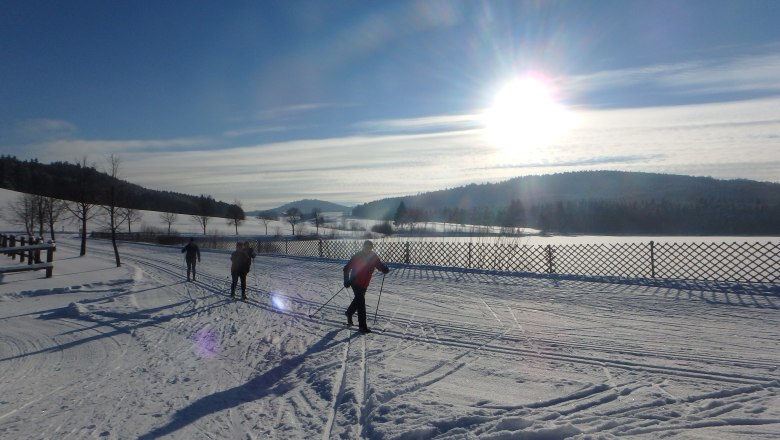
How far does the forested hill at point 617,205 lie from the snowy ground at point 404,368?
36.6m

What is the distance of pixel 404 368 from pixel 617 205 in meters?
78.6

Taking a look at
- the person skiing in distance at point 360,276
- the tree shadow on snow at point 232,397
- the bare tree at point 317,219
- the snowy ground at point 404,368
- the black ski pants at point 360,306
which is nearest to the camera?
the snowy ground at point 404,368

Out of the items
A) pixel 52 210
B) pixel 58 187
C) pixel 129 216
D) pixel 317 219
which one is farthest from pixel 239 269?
pixel 317 219

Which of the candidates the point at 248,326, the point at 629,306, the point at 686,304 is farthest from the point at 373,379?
the point at 686,304

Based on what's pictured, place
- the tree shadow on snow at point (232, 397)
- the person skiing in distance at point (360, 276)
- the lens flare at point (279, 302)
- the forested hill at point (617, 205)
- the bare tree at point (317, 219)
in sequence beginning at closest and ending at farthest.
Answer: the tree shadow on snow at point (232, 397)
the person skiing in distance at point (360, 276)
the lens flare at point (279, 302)
the forested hill at point (617, 205)
the bare tree at point (317, 219)

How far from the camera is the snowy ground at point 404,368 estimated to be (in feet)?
15.8

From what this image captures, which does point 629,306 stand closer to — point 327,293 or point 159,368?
point 327,293

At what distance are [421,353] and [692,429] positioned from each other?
3730 millimetres

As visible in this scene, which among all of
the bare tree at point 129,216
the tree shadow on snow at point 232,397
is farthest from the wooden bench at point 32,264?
the tree shadow on snow at point 232,397

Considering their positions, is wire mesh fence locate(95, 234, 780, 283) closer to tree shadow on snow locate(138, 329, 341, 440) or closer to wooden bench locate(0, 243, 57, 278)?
tree shadow on snow locate(138, 329, 341, 440)

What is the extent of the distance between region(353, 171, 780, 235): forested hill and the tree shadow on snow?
41.1 metres

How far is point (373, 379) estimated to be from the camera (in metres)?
6.24

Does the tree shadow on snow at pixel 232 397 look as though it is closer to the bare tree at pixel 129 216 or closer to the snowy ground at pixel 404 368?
the snowy ground at pixel 404 368

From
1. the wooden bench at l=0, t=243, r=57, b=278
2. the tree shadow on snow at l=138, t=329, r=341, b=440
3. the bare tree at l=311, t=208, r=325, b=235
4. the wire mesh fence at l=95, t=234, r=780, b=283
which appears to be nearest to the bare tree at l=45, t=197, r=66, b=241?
the wire mesh fence at l=95, t=234, r=780, b=283
